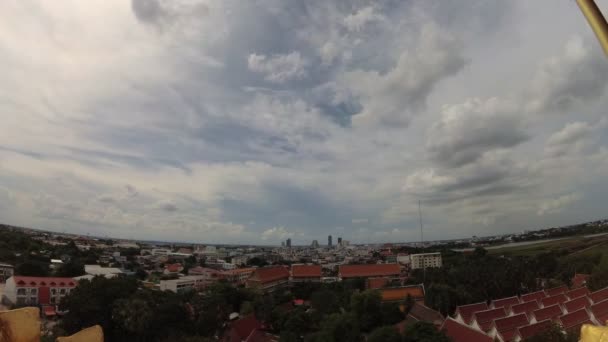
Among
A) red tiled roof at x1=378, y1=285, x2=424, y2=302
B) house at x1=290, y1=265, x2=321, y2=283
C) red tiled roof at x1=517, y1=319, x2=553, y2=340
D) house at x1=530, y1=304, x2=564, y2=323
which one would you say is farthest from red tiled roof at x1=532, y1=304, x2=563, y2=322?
house at x1=290, y1=265, x2=321, y2=283

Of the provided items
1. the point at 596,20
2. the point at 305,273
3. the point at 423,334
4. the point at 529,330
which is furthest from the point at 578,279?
the point at 596,20

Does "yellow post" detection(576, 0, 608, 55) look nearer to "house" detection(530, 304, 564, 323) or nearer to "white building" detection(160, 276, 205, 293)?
"house" detection(530, 304, 564, 323)

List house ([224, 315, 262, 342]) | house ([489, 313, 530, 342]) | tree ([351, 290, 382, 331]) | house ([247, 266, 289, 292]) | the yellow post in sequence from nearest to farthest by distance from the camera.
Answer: the yellow post → house ([489, 313, 530, 342]) → house ([224, 315, 262, 342]) → tree ([351, 290, 382, 331]) → house ([247, 266, 289, 292])

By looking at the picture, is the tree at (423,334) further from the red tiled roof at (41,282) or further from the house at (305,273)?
the house at (305,273)

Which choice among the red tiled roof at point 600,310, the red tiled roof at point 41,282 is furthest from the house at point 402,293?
the red tiled roof at point 41,282

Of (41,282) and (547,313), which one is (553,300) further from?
(41,282)

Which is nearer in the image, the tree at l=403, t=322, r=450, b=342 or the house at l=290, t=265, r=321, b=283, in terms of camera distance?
the tree at l=403, t=322, r=450, b=342
